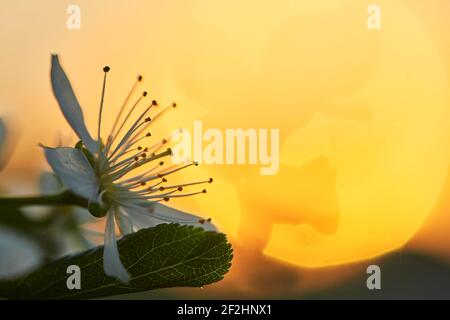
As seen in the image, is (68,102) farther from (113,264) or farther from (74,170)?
(113,264)

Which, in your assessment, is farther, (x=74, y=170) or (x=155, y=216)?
(x=155, y=216)

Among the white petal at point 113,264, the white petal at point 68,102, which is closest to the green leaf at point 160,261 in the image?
the white petal at point 113,264

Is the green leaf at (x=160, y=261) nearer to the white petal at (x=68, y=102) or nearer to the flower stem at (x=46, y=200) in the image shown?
the flower stem at (x=46, y=200)

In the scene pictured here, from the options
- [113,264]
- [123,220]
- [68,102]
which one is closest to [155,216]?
[123,220]

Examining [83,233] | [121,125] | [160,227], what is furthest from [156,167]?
[160,227]

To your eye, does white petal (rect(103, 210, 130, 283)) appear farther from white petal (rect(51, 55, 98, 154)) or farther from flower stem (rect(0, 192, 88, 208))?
white petal (rect(51, 55, 98, 154))

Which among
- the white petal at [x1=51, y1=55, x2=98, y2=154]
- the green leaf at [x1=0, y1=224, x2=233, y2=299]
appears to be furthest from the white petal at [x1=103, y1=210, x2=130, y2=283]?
the white petal at [x1=51, y1=55, x2=98, y2=154]

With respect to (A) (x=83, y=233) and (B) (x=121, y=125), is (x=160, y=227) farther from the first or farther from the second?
(B) (x=121, y=125)
